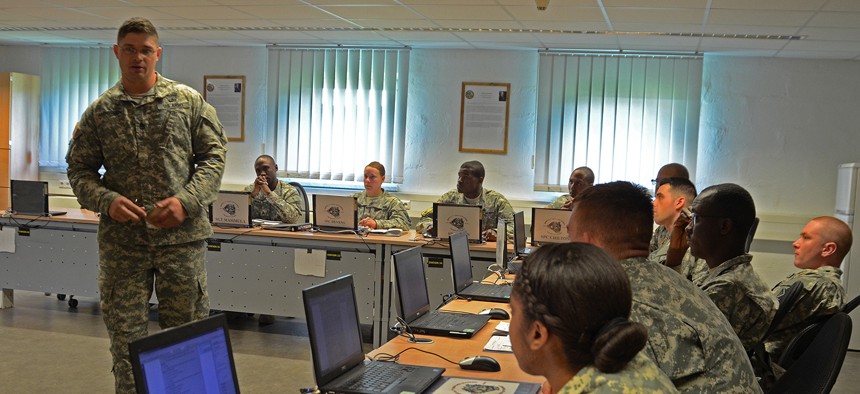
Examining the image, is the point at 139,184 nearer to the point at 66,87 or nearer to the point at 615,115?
the point at 615,115

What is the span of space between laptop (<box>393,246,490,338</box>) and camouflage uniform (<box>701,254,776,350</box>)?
3.11 ft

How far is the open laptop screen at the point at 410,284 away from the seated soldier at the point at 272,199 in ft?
11.5

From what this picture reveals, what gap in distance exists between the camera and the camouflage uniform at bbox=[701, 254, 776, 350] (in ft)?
8.39

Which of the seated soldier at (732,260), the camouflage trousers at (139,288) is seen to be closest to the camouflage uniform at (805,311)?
the seated soldier at (732,260)

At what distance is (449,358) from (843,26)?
15.6 ft

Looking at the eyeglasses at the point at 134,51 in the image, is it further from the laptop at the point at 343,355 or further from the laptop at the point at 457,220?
the laptop at the point at 457,220

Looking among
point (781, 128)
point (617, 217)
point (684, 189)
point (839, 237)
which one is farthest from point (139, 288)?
point (781, 128)

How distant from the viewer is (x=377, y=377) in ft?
7.87

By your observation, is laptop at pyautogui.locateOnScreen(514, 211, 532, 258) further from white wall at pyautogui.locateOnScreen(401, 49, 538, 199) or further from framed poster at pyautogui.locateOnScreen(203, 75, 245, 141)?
→ framed poster at pyautogui.locateOnScreen(203, 75, 245, 141)

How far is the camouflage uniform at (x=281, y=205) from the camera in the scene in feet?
22.7

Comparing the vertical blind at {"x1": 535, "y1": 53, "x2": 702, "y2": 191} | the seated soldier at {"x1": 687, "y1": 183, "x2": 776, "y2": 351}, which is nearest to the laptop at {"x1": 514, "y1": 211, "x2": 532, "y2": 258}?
the vertical blind at {"x1": 535, "y1": 53, "x2": 702, "y2": 191}

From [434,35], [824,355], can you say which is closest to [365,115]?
[434,35]

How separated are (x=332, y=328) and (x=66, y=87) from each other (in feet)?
27.2

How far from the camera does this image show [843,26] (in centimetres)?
597
